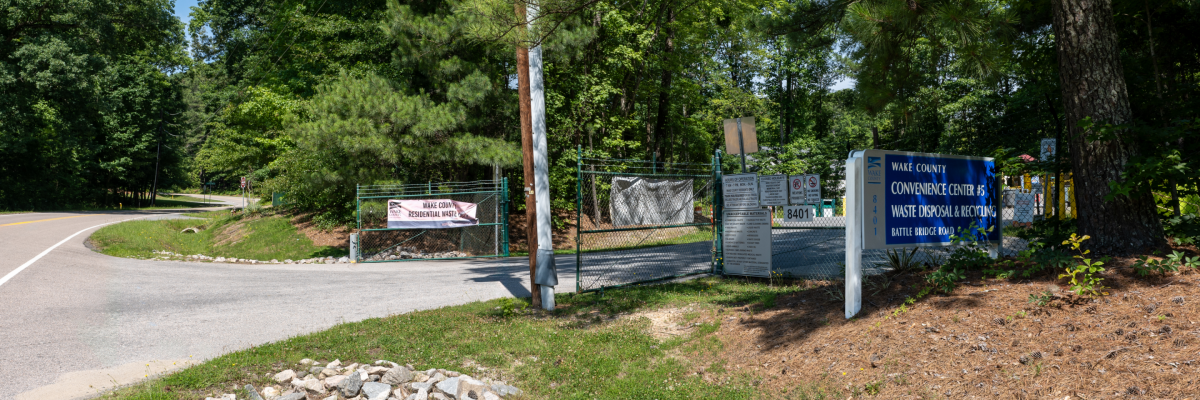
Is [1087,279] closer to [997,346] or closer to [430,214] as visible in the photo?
[997,346]

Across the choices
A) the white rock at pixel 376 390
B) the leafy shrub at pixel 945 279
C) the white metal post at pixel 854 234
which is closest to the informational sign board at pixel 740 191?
the white metal post at pixel 854 234

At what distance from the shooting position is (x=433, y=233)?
17.9m

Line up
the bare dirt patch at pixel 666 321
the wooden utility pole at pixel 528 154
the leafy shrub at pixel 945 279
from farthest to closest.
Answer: the wooden utility pole at pixel 528 154, the bare dirt patch at pixel 666 321, the leafy shrub at pixel 945 279

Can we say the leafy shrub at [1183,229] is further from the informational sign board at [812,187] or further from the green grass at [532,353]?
the green grass at [532,353]

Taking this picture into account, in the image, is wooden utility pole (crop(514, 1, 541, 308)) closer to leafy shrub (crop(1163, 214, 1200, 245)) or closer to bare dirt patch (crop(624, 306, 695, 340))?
bare dirt patch (crop(624, 306, 695, 340))

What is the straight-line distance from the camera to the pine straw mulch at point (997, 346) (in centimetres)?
387

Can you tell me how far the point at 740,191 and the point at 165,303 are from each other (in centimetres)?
841

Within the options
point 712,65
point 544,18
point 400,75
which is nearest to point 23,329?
point 544,18

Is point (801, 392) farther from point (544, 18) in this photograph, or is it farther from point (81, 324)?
point (81, 324)

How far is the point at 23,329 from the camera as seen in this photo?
6914 millimetres

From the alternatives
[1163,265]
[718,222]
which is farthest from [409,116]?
[1163,265]

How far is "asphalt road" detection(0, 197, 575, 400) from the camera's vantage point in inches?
224

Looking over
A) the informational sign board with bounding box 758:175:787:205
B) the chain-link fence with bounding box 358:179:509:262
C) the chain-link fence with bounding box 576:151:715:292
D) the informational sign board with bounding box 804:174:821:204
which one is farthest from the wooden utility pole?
the chain-link fence with bounding box 358:179:509:262

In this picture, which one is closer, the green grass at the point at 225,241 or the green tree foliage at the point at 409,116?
the green tree foliage at the point at 409,116
